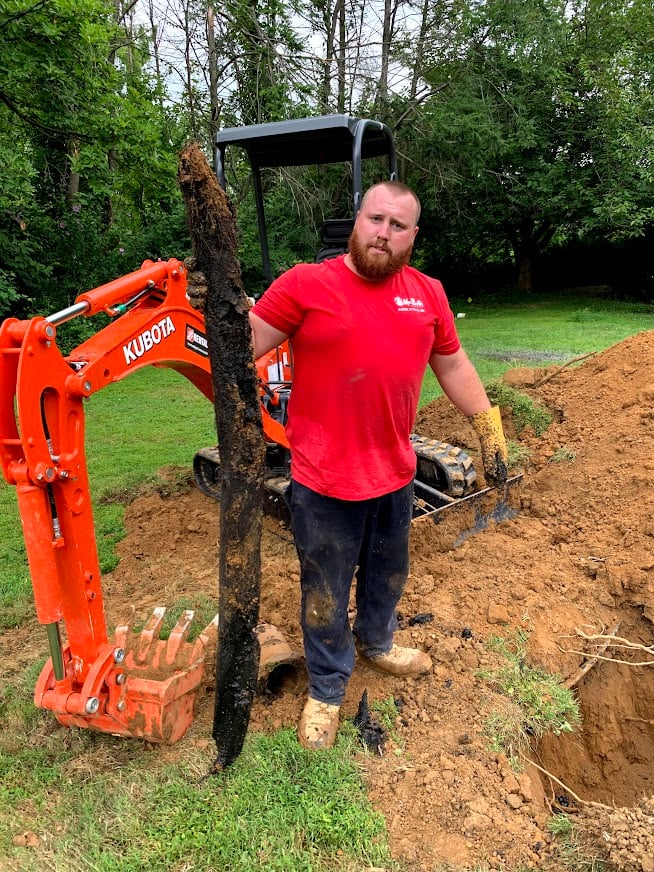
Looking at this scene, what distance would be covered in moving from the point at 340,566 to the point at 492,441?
3.76ft

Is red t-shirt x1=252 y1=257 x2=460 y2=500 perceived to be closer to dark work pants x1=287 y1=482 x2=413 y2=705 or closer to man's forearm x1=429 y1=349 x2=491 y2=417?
dark work pants x1=287 y1=482 x2=413 y2=705

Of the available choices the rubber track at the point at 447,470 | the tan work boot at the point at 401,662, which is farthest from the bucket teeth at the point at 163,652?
the rubber track at the point at 447,470

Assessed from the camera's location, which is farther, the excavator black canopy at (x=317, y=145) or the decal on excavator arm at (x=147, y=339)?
the excavator black canopy at (x=317, y=145)

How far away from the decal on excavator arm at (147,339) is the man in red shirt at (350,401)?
2.26 ft

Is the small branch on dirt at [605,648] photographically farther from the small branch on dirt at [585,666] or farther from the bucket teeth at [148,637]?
the bucket teeth at [148,637]

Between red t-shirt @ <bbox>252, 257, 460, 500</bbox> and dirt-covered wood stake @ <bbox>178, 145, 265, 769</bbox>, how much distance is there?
0.33m

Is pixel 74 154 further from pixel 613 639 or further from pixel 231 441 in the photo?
pixel 613 639

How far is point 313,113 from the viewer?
12586mm

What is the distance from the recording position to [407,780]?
2658 millimetres

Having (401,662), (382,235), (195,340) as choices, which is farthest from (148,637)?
(382,235)

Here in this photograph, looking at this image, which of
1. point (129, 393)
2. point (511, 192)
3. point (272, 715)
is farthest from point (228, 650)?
point (511, 192)

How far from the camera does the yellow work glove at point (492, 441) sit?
3283 mm

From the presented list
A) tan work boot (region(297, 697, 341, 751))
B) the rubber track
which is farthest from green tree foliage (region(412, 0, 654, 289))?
tan work boot (region(297, 697, 341, 751))

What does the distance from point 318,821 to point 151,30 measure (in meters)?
17.8
